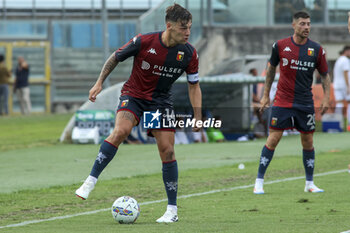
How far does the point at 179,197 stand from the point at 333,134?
42.8 ft

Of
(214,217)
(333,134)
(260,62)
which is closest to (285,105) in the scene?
(214,217)

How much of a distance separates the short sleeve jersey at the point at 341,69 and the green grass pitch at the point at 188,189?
1.61 metres

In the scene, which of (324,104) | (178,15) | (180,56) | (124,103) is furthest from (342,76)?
(178,15)

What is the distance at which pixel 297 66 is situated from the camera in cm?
1077

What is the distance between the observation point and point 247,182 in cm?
1227

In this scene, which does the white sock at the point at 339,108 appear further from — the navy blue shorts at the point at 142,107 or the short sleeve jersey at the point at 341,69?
the navy blue shorts at the point at 142,107

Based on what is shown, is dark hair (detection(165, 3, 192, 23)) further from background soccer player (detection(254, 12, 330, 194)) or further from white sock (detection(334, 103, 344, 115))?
white sock (detection(334, 103, 344, 115))

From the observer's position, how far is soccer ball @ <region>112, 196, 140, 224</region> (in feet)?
26.8

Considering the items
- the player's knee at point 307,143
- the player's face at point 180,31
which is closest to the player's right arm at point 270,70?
the player's knee at point 307,143

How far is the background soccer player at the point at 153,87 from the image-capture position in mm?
8242

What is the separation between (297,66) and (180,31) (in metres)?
3.05

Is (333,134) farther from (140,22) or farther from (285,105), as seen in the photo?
(285,105)

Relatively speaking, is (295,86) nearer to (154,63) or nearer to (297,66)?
(297,66)

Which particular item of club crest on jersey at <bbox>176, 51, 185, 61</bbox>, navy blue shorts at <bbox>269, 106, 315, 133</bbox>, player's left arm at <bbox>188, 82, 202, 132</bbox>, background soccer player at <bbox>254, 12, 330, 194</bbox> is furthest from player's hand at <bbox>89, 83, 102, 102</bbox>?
navy blue shorts at <bbox>269, 106, 315, 133</bbox>
